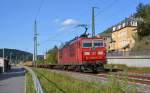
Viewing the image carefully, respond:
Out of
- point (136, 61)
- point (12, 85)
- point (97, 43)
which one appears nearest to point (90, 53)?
point (97, 43)

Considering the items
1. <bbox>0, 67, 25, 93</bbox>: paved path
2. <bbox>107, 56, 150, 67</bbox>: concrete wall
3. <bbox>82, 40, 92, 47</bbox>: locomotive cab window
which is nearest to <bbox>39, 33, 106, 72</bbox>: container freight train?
<bbox>82, 40, 92, 47</bbox>: locomotive cab window

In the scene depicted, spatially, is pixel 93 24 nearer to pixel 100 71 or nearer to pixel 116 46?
pixel 100 71

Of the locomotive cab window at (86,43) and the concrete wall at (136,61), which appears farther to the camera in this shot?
the concrete wall at (136,61)

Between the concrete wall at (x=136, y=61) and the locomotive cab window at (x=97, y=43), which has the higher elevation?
the locomotive cab window at (x=97, y=43)

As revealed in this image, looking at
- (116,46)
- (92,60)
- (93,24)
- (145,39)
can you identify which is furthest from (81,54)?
(116,46)

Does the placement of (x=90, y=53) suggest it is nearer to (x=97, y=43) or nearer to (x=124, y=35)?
(x=97, y=43)

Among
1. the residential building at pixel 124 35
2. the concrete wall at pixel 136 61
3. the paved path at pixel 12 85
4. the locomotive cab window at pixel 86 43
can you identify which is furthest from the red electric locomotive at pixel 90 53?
the residential building at pixel 124 35

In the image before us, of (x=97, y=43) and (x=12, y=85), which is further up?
(x=97, y=43)

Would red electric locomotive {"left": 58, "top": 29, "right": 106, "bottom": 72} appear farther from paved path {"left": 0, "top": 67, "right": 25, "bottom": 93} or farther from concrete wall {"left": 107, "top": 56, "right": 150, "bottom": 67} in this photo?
concrete wall {"left": 107, "top": 56, "right": 150, "bottom": 67}

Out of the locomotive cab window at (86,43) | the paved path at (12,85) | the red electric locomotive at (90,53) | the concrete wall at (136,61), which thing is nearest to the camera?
the paved path at (12,85)

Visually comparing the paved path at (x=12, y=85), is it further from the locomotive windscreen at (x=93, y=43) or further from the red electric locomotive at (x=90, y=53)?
the locomotive windscreen at (x=93, y=43)

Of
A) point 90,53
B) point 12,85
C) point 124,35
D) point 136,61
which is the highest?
point 124,35

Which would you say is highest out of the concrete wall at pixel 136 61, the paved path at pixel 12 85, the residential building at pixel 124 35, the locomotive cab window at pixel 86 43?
the residential building at pixel 124 35

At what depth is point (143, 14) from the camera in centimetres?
10331
